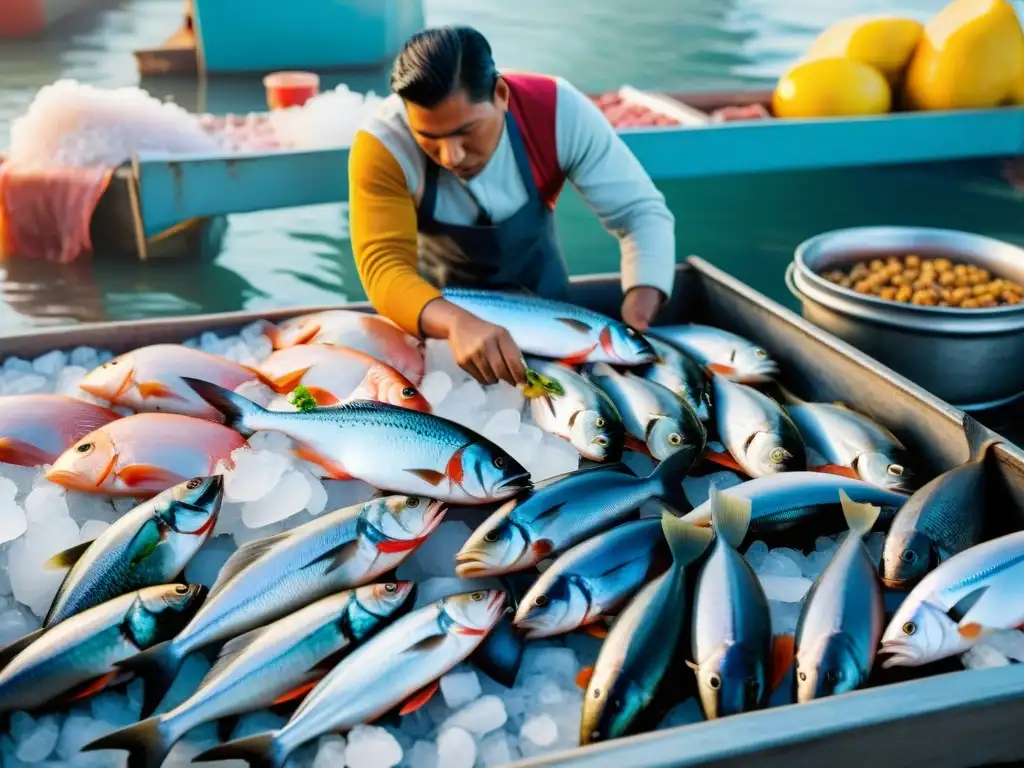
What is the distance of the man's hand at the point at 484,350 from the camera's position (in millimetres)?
1745

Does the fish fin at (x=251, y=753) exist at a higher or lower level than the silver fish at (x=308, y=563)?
lower

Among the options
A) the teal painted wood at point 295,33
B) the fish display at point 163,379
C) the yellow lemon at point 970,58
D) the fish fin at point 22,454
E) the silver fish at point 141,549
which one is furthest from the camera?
the teal painted wood at point 295,33

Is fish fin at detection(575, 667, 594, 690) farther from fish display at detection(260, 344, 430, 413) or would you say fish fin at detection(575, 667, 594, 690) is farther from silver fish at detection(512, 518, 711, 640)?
fish display at detection(260, 344, 430, 413)

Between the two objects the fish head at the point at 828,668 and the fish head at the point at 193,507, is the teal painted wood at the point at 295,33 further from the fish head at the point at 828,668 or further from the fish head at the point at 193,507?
the fish head at the point at 828,668

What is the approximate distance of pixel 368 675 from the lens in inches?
42.8

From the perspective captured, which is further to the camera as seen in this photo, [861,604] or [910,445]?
[910,445]

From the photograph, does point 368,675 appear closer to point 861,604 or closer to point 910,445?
point 861,604

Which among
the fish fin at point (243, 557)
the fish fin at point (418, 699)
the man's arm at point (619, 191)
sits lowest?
the fish fin at point (418, 699)

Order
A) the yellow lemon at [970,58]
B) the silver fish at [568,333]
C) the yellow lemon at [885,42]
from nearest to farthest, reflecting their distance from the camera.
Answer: the silver fish at [568,333]
the yellow lemon at [970,58]
the yellow lemon at [885,42]

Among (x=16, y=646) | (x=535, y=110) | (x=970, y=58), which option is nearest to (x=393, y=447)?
(x=16, y=646)

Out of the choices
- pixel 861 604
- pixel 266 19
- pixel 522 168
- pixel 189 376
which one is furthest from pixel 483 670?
pixel 266 19

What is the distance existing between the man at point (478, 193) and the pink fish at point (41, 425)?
730 mm

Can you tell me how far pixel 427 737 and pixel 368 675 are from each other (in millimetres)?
116

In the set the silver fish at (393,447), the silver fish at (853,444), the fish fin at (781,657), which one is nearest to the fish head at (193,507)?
the silver fish at (393,447)
